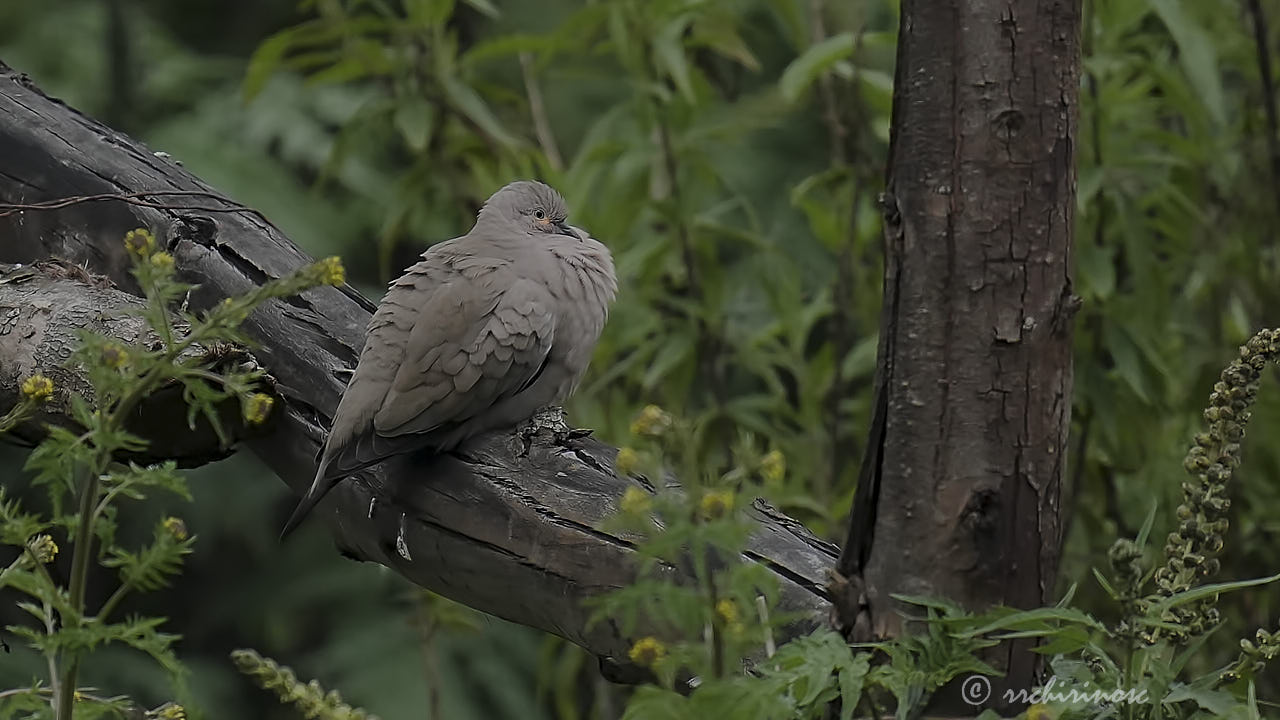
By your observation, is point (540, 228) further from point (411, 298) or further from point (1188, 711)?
point (1188, 711)

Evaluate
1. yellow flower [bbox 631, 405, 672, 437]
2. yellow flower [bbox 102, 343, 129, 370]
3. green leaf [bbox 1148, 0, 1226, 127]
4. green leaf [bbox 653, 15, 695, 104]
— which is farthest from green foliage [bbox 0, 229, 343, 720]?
green leaf [bbox 1148, 0, 1226, 127]

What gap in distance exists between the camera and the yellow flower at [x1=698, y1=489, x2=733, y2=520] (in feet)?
3.25

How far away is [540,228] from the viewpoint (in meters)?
2.41

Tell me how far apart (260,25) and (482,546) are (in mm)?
4596

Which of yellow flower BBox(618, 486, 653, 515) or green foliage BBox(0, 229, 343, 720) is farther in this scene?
green foliage BBox(0, 229, 343, 720)

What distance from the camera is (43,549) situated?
4.25 feet

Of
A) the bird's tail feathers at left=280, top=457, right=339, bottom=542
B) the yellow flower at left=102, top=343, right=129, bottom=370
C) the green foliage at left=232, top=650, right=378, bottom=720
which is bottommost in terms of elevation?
the bird's tail feathers at left=280, top=457, right=339, bottom=542

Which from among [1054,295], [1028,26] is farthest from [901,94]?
[1054,295]

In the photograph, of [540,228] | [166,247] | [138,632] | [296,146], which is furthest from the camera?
[296,146]

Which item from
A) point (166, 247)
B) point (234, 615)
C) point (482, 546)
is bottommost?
point (234, 615)

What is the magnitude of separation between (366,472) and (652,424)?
108 cm

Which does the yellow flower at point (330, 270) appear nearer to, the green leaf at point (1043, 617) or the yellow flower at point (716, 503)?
the yellow flower at point (716, 503)

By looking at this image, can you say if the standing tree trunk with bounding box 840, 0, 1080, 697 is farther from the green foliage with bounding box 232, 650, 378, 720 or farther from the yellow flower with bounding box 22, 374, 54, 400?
the yellow flower with bounding box 22, 374, 54, 400

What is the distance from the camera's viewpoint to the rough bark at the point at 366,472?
5.45 feet
